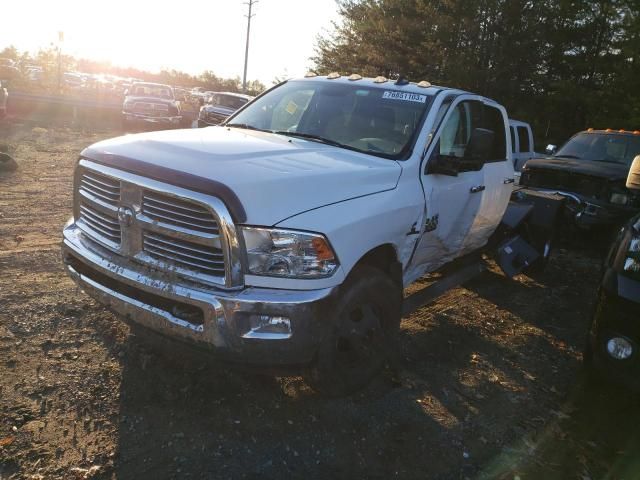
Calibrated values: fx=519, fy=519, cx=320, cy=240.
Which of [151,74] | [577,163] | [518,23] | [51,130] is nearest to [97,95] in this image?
[51,130]

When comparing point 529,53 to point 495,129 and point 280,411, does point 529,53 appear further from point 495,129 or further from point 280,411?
point 280,411

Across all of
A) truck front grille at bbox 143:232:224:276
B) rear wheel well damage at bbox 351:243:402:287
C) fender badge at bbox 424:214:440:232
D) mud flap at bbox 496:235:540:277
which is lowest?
mud flap at bbox 496:235:540:277

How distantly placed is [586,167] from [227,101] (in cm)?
1401

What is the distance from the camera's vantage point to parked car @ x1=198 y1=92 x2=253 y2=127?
17.9 m

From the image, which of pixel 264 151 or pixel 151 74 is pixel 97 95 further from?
pixel 151 74

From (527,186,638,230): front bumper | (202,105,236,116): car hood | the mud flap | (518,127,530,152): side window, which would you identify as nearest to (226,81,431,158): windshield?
the mud flap

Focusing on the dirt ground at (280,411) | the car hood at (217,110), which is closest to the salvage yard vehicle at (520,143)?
the dirt ground at (280,411)

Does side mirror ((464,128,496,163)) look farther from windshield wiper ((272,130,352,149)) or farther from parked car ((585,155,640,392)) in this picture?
parked car ((585,155,640,392))

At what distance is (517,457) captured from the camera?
307 centimetres

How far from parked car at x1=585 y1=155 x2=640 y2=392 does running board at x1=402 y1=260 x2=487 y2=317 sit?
121cm

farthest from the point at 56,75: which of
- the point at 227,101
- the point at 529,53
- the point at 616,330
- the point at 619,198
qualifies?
the point at 616,330

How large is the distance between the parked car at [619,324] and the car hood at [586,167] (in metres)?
4.99

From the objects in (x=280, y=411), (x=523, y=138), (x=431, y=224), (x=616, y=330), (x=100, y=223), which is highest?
(x=523, y=138)

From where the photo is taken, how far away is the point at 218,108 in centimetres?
1819
